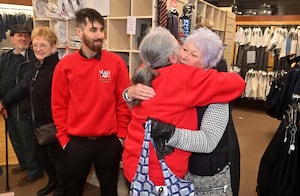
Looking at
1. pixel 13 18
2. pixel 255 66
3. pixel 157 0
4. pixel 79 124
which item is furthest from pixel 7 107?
pixel 255 66

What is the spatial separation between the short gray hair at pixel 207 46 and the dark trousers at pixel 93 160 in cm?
100

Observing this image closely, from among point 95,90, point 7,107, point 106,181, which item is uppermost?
point 95,90

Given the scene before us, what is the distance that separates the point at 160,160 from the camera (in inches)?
48.2

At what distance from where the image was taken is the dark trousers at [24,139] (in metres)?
3.08

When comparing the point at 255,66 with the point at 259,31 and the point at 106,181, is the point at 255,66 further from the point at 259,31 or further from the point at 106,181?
the point at 106,181

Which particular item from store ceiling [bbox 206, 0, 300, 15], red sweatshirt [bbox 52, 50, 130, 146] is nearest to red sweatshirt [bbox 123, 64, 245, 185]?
red sweatshirt [bbox 52, 50, 130, 146]

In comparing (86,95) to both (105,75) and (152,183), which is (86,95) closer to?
(105,75)

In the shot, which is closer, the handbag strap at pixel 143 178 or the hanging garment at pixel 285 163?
the handbag strap at pixel 143 178

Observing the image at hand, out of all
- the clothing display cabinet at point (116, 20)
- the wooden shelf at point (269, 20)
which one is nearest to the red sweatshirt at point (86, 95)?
the clothing display cabinet at point (116, 20)

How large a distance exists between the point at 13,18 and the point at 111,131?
4.36m

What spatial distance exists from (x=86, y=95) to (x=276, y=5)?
8.05 meters

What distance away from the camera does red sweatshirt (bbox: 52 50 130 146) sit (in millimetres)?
1886

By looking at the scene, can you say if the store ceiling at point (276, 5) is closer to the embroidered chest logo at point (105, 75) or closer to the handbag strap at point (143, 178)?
the embroidered chest logo at point (105, 75)

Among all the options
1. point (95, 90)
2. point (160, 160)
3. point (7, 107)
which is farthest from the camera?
point (7, 107)
